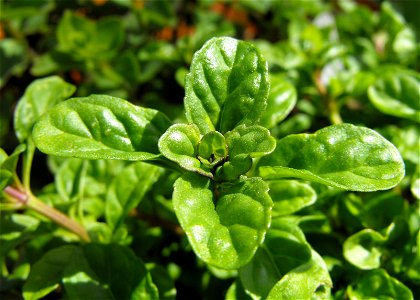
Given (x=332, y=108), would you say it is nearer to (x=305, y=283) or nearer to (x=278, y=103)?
(x=278, y=103)

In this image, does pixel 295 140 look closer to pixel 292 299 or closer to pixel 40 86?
pixel 292 299

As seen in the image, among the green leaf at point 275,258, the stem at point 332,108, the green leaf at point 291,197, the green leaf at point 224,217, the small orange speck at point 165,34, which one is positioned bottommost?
the small orange speck at point 165,34

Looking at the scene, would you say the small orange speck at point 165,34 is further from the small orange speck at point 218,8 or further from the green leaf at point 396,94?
the green leaf at point 396,94

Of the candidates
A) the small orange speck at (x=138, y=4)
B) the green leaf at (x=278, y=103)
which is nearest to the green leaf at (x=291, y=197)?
the green leaf at (x=278, y=103)

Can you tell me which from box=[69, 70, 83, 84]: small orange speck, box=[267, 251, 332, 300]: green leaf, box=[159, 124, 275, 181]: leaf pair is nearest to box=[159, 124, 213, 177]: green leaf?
box=[159, 124, 275, 181]: leaf pair

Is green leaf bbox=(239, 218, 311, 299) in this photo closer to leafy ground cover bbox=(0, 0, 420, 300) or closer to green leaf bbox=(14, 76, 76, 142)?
leafy ground cover bbox=(0, 0, 420, 300)

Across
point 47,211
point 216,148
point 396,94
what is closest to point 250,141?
point 216,148
